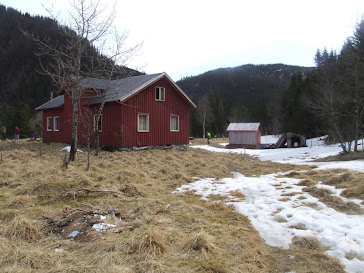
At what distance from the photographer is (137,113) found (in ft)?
53.4

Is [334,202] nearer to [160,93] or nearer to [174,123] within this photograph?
[160,93]

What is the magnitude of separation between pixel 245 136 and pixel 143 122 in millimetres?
15864

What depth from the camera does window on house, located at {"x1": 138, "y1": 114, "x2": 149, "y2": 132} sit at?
16.7 metres

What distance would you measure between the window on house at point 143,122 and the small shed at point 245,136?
48.7 ft

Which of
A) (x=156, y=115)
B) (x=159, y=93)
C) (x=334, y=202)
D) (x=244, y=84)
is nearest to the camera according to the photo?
(x=334, y=202)

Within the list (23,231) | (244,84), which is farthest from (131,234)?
(244,84)

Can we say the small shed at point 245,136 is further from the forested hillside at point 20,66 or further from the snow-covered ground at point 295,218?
the forested hillside at point 20,66

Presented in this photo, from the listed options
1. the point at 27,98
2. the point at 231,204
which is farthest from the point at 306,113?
the point at 27,98

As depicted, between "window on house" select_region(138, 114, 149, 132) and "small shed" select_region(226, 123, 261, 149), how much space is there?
585 inches

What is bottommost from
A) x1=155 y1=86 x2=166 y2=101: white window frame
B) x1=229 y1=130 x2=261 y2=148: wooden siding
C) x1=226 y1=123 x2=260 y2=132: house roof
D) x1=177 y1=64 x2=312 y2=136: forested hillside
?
x1=229 y1=130 x2=261 y2=148: wooden siding

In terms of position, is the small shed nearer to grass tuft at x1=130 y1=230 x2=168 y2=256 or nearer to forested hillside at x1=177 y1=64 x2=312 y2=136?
grass tuft at x1=130 y1=230 x2=168 y2=256

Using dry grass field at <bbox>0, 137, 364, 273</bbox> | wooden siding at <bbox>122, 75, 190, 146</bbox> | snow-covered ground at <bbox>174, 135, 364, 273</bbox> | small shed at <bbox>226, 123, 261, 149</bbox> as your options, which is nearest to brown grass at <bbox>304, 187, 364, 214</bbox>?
dry grass field at <bbox>0, 137, 364, 273</bbox>

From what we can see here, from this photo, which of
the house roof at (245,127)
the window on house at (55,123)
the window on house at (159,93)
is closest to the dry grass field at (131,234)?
the window on house at (159,93)

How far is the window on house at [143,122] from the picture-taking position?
54.7 ft
